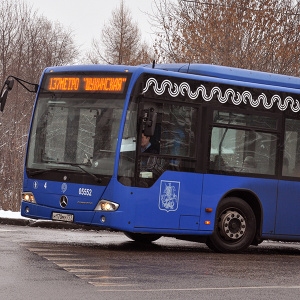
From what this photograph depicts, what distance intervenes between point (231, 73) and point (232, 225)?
258 centimetres

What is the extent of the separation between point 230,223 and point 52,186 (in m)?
3.06

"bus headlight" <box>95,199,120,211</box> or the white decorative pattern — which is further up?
the white decorative pattern

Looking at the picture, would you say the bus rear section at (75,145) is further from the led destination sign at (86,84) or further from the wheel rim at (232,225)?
the wheel rim at (232,225)

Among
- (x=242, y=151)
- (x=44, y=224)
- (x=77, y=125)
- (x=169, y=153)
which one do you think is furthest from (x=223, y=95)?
(x=44, y=224)

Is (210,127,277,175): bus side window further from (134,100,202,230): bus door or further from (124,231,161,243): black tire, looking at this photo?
(124,231,161,243): black tire

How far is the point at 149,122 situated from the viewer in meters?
13.1

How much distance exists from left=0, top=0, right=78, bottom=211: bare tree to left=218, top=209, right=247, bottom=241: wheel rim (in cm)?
832

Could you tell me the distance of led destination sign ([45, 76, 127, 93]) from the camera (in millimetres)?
13539

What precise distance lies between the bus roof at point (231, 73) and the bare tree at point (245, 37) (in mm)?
10297


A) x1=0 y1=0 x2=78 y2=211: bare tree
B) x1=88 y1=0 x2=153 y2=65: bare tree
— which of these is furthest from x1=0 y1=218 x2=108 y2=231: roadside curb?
x1=88 y1=0 x2=153 y2=65: bare tree

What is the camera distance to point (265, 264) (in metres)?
12.6

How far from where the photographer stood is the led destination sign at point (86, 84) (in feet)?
44.4

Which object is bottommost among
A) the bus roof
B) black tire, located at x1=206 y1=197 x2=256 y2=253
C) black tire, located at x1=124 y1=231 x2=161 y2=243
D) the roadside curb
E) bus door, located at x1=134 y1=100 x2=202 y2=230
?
the roadside curb

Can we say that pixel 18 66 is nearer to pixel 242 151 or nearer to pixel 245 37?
pixel 245 37
